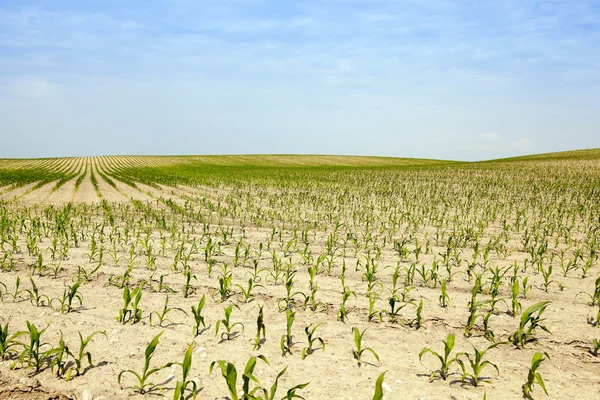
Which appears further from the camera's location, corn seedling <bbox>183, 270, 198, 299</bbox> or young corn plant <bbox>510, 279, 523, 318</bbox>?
corn seedling <bbox>183, 270, 198, 299</bbox>

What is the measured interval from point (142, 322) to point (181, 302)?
737 millimetres

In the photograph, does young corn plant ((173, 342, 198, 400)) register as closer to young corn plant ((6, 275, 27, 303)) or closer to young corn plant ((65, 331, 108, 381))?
young corn plant ((65, 331, 108, 381))

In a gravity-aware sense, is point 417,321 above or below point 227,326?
below

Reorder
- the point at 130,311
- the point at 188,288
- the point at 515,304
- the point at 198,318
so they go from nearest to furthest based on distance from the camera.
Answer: the point at 198,318
the point at 130,311
the point at 515,304
the point at 188,288

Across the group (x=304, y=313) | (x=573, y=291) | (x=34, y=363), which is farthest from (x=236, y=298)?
(x=573, y=291)

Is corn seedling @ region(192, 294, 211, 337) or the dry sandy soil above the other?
corn seedling @ region(192, 294, 211, 337)

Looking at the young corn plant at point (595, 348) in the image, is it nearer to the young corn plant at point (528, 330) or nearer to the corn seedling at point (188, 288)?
the young corn plant at point (528, 330)

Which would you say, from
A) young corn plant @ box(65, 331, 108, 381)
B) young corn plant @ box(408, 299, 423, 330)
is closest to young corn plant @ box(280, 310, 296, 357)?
young corn plant @ box(408, 299, 423, 330)

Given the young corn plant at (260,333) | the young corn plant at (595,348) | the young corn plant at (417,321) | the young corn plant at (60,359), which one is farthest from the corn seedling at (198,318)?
the young corn plant at (595,348)

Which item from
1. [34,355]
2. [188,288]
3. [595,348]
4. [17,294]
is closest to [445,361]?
[595,348]

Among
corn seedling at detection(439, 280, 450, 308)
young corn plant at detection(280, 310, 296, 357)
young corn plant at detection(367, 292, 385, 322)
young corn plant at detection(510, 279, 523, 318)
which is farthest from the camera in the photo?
corn seedling at detection(439, 280, 450, 308)

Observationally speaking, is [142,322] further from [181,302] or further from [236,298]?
[236,298]

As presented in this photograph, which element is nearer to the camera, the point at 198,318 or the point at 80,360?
the point at 80,360

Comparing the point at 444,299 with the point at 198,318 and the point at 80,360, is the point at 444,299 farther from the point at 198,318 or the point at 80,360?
the point at 80,360
